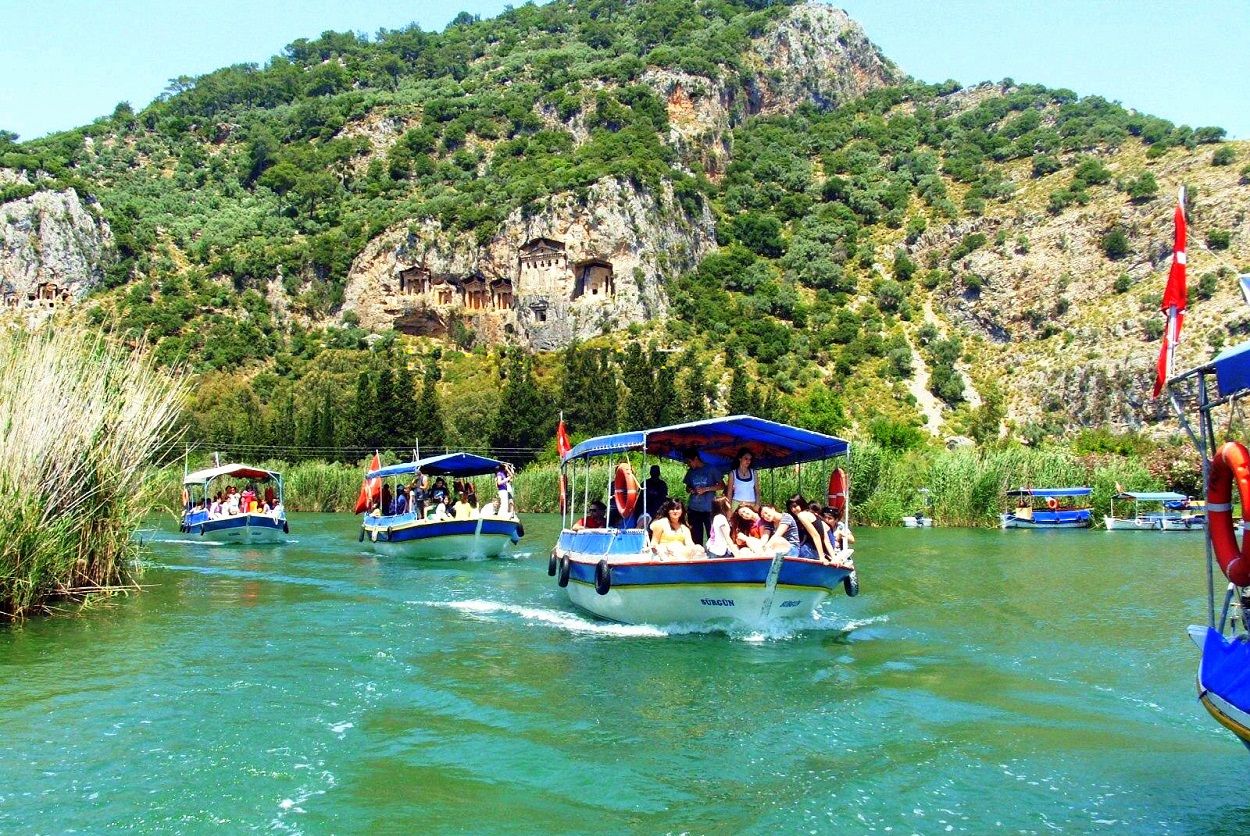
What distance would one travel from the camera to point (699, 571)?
1831cm

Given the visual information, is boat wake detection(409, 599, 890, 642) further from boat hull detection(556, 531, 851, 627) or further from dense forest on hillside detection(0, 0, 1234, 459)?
dense forest on hillside detection(0, 0, 1234, 459)

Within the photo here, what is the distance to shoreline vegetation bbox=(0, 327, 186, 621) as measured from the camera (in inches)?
705

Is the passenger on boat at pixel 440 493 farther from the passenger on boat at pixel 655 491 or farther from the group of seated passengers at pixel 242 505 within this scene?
the passenger on boat at pixel 655 491

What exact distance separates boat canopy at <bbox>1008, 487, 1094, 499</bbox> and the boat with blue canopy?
147 feet

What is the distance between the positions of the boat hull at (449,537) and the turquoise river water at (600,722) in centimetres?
1047

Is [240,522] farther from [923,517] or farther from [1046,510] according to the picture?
[1046,510]

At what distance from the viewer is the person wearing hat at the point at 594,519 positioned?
24.1 m

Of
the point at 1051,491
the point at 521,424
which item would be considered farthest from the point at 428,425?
the point at 1051,491

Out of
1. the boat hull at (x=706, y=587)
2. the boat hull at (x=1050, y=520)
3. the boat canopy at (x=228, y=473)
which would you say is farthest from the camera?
the boat hull at (x=1050, y=520)

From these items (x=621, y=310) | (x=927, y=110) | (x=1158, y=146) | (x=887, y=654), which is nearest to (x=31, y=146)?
(x=621, y=310)

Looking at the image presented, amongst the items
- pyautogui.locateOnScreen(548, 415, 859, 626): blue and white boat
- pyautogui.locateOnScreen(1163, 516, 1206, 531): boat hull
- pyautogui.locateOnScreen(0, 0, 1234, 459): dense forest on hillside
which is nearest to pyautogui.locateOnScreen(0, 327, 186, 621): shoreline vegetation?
pyautogui.locateOnScreen(548, 415, 859, 626): blue and white boat

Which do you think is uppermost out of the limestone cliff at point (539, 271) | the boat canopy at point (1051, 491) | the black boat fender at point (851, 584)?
the limestone cliff at point (539, 271)

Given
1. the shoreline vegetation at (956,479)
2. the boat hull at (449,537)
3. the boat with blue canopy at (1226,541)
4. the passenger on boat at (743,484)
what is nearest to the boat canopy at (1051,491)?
the shoreline vegetation at (956,479)

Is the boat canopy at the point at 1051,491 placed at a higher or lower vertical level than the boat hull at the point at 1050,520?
higher
